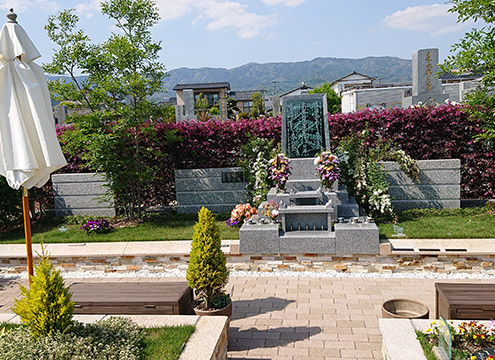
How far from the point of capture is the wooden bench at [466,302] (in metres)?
4.69

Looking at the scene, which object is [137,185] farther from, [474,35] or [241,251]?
[474,35]

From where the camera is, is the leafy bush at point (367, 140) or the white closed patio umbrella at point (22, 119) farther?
the leafy bush at point (367, 140)

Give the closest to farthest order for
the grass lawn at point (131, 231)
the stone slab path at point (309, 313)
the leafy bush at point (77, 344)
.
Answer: the leafy bush at point (77, 344) < the stone slab path at point (309, 313) < the grass lawn at point (131, 231)

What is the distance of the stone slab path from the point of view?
16.6 ft

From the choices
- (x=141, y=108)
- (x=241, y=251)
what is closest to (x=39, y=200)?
(x=141, y=108)

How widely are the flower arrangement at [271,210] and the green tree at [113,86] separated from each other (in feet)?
11.7

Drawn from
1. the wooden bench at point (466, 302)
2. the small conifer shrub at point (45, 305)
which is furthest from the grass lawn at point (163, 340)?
the wooden bench at point (466, 302)

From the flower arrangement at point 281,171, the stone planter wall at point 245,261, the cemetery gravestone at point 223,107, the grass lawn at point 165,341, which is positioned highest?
the cemetery gravestone at point 223,107

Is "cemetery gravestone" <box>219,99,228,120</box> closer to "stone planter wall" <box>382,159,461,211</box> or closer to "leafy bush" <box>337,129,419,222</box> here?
"leafy bush" <box>337,129,419,222</box>

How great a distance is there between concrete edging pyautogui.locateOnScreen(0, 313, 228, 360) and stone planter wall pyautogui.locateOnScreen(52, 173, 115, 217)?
668 centimetres

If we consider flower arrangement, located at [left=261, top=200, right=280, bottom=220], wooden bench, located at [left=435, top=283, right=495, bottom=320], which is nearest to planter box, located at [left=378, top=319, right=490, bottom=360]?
wooden bench, located at [left=435, top=283, right=495, bottom=320]

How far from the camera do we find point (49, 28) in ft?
34.1

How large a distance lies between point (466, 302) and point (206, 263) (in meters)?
3.00

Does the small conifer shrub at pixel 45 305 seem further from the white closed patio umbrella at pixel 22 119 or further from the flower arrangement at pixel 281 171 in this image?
the flower arrangement at pixel 281 171
